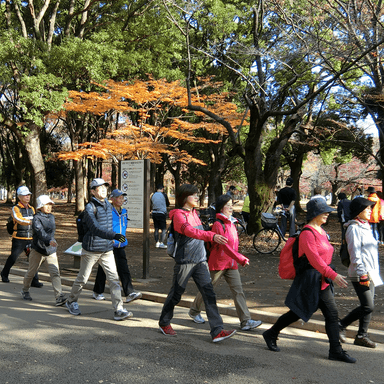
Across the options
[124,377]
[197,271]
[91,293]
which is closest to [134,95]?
[91,293]

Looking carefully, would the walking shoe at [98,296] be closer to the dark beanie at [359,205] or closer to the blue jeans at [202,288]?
the blue jeans at [202,288]

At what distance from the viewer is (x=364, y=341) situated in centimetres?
504

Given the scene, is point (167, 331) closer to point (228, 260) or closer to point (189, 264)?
point (189, 264)

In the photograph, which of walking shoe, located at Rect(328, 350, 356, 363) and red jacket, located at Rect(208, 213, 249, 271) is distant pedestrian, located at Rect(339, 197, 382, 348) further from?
red jacket, located at Rect(208, 213, 249, 271)

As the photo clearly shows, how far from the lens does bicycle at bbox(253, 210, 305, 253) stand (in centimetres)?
1230

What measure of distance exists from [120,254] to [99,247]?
104cm

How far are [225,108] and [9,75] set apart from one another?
9125 mm

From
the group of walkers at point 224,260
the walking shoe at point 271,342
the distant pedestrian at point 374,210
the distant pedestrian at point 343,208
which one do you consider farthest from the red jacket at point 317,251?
the distant pedestrian at point 374,210

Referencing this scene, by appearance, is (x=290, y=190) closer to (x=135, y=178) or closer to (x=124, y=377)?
(x=135, y=178)

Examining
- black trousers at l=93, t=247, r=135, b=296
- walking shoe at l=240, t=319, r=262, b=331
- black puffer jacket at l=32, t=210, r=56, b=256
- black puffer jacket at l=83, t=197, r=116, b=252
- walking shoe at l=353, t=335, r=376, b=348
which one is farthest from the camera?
black trousers at l=93, t=247, r=135, b=296

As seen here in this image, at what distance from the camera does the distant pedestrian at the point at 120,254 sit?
6.78m

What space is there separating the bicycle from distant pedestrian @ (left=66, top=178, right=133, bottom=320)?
6954 mm

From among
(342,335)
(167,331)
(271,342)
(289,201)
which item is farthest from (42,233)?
(289,201)

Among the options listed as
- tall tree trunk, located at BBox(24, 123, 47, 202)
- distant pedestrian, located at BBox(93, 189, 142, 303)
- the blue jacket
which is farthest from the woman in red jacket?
tall tree trunk, located at BBox(24, 123, 47, 202)
